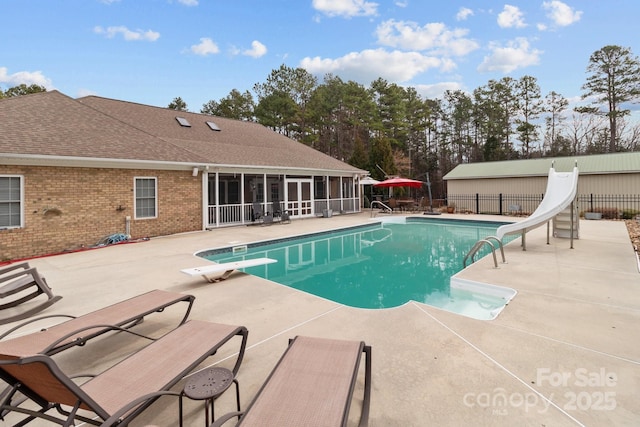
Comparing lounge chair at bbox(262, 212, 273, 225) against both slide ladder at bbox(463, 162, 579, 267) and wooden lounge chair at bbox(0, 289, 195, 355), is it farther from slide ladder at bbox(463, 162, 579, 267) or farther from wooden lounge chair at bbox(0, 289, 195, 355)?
wooden lounge chair at bbox(0, 289, 195, 355)

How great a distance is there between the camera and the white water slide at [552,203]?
8.27m

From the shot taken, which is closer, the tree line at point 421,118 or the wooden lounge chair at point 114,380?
the wooden lounge chair at point 114,380

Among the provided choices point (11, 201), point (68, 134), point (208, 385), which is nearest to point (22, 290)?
point (208, 385)

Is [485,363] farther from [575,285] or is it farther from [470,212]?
[470,212]

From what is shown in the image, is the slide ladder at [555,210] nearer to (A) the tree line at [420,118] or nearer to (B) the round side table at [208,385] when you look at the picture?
(B) the round side table at [208,385]

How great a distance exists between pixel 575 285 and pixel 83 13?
1910 centimetres

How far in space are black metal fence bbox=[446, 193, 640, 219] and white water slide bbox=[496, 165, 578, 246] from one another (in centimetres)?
933

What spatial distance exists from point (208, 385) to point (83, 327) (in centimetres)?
189

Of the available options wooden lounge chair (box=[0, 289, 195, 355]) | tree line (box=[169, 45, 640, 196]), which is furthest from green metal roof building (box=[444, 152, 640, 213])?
wooden lounge chair (box=[0, 289, 195, 355])

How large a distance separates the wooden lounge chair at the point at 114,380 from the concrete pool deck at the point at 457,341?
0.34m

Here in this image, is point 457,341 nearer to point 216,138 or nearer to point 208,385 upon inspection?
point 208,385

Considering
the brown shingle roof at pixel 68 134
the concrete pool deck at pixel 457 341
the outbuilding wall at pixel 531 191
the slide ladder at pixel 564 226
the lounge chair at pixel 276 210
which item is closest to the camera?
the concrete pool deck at pixel 457 341

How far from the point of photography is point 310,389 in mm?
2023

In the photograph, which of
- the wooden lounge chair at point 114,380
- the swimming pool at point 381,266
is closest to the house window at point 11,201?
the swimming pool at point 381,266
